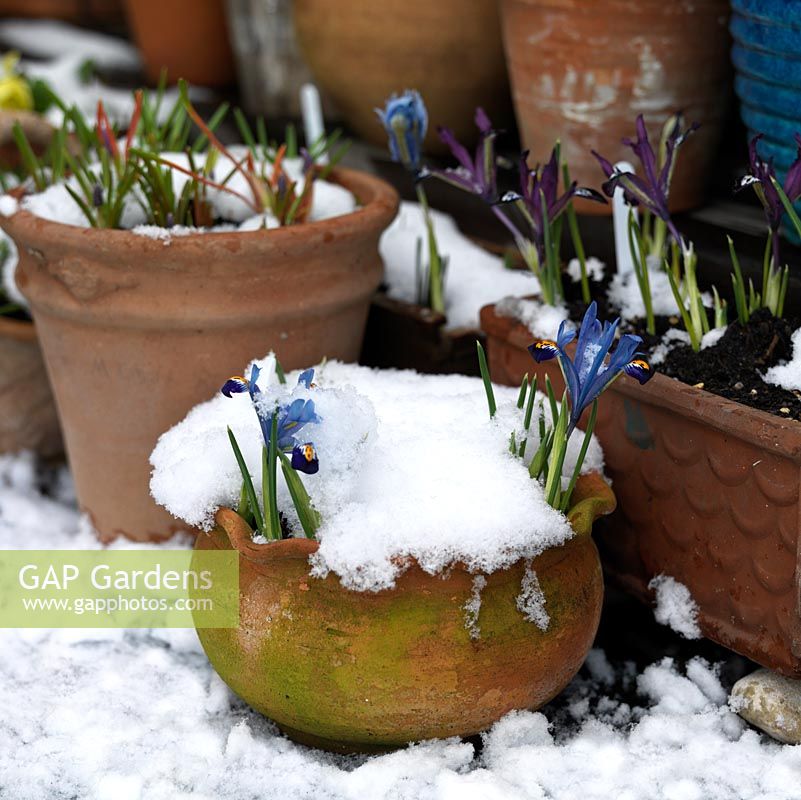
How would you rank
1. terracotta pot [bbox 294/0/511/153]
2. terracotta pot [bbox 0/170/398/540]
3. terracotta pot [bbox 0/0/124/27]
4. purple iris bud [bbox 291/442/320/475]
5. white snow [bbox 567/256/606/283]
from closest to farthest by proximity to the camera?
purple iris bud [bbox 291/442/320/475]
terracotta pot [bbox 0/170/398/540]
white snow [bbox 567/256/606/283]
terracotta pot [bbox 294/0/511/153]
terracotta pot [bbox 0/0/124/27]

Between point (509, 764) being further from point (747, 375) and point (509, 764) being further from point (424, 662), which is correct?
point (747, 375)

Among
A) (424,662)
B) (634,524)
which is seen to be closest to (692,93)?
(634,524)

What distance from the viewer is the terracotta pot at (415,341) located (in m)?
1.93

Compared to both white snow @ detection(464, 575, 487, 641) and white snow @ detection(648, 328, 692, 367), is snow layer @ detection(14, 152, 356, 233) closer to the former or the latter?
white snow @ detection(648, 328, 692, 367)

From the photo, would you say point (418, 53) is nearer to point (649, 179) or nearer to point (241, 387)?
point (649, 179)

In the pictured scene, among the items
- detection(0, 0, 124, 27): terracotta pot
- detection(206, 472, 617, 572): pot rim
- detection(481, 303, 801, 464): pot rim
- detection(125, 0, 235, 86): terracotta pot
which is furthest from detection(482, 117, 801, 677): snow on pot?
detection(0, 0, 124, 27): terracotta pot

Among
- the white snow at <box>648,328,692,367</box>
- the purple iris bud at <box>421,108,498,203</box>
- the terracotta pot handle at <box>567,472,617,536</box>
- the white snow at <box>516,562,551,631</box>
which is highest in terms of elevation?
the purple iris bud at <box>421,108,498,203</box>

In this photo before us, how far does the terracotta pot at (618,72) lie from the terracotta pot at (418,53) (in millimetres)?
323

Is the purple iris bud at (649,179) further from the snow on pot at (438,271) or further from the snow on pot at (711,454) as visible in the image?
the snow on pot at (438,271)

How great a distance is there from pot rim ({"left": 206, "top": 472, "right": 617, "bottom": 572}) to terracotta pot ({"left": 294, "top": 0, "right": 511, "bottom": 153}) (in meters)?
1.16

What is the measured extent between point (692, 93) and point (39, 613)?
4.19ft

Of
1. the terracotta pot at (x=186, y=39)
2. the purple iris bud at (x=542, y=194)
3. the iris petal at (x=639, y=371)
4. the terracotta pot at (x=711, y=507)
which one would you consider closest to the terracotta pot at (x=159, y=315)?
the purple iris bud at (x=542, y=194)

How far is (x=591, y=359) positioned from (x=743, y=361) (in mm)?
299

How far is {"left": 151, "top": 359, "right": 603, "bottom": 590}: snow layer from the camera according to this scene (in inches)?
49.3
